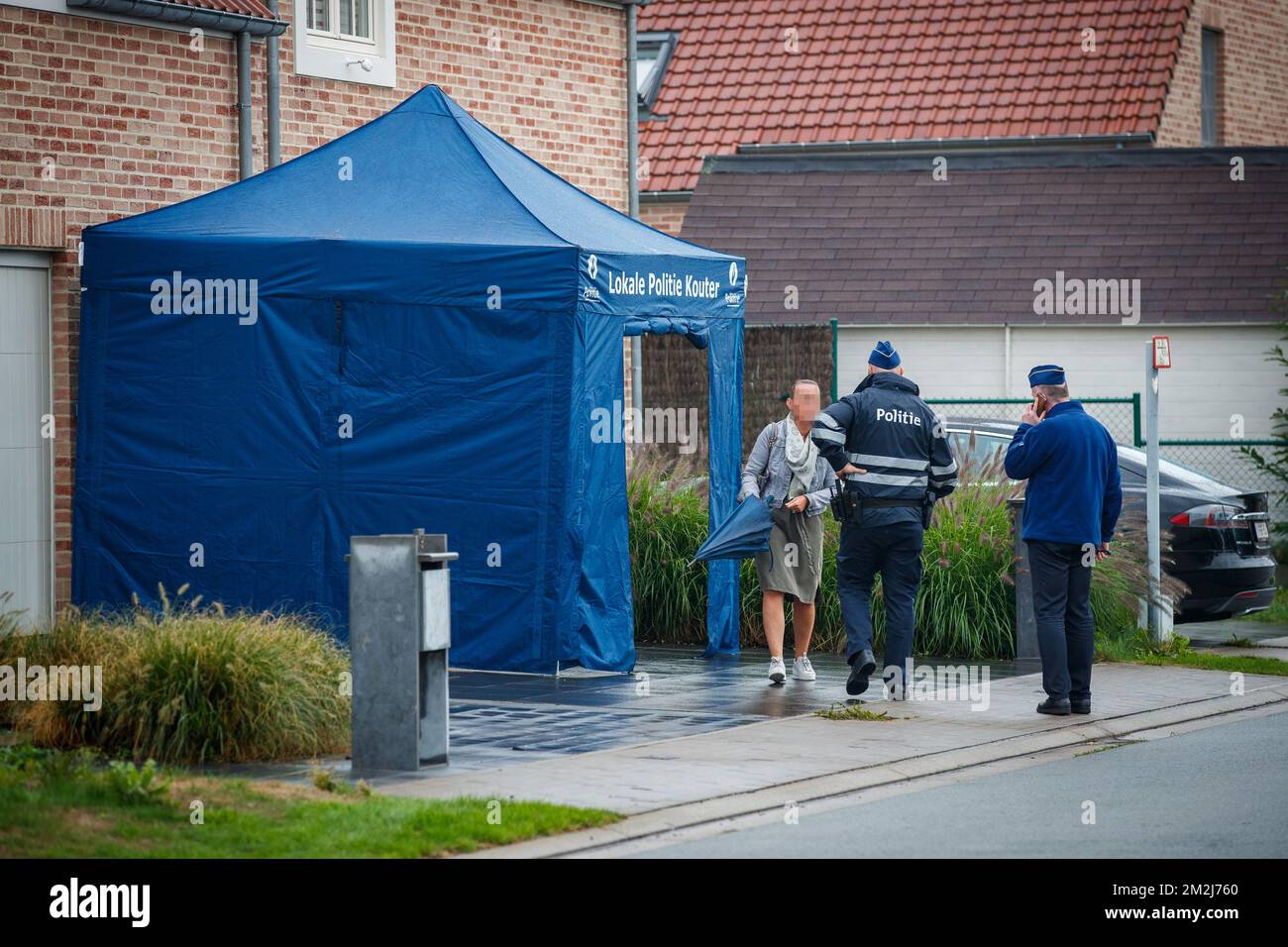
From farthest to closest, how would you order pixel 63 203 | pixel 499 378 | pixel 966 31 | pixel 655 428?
pixel 966 31 < pixel 655 428 < pixel 63 203 < pixel 499 378

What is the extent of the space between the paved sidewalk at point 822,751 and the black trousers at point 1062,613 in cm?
22

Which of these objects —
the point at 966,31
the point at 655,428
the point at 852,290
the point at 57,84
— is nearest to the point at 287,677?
the point at 57,84

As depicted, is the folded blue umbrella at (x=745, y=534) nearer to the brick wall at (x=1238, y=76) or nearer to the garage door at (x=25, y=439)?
the garage door at (x=25, y=439)

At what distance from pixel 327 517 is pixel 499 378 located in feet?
4.93

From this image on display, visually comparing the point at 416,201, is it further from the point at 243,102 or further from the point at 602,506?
the point at 243,102

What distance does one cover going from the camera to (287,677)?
32.6ft

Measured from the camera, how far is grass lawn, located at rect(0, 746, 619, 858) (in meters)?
7.54

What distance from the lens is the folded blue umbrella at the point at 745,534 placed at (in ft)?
41.2

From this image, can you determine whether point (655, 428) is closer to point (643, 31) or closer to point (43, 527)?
point (43, 527)

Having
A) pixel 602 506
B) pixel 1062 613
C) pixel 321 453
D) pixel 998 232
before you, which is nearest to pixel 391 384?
pixel 321 453

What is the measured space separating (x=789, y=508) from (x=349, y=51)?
6.34 meters

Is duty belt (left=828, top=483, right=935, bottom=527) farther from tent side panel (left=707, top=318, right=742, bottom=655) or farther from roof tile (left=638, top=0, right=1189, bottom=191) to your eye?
roof tile (left=638, top=0, right=1189, bottom=191)

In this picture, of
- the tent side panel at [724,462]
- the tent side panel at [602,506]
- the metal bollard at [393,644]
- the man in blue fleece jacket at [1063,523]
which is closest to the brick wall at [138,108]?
the tent side panel at [602,506]

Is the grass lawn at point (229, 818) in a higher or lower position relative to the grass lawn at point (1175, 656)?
lower
